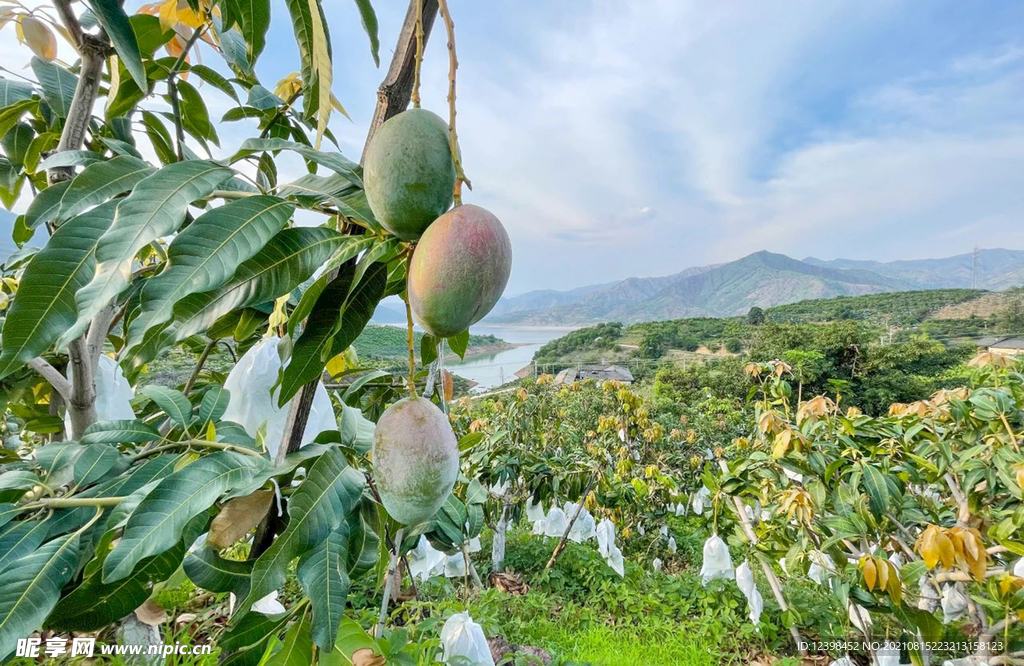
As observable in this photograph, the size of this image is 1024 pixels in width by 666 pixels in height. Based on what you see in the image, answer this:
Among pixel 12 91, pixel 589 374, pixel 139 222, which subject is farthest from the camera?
pixel 589 374

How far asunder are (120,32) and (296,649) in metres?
0.66

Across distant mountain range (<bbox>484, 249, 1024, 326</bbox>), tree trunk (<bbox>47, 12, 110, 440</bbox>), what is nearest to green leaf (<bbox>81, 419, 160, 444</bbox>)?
tree trunk (<bbox>47, 12, 110, 440</bbox>)

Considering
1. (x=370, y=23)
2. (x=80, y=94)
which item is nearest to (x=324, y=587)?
(x=370, y=23)

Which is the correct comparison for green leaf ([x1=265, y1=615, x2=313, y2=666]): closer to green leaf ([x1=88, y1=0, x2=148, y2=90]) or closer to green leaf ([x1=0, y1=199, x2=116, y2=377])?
green leaf ([x1=0, y1=199, x2=116, y2=377])

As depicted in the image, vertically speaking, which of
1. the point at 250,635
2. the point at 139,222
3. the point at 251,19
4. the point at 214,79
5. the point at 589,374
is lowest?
the point at 589,374

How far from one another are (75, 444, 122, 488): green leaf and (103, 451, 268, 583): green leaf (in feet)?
0.75

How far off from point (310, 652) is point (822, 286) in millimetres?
47245

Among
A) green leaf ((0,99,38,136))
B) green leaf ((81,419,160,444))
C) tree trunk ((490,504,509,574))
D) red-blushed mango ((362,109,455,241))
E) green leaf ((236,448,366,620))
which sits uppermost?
green leaf ((0,99,38,136))

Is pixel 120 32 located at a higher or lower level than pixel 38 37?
lower

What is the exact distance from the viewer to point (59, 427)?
101 centimetres

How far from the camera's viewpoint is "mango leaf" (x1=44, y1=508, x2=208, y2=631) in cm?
48

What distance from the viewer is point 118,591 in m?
0.48

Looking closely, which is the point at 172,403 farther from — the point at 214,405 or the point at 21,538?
the point at 21,538

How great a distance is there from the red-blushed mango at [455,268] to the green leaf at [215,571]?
0.38m
